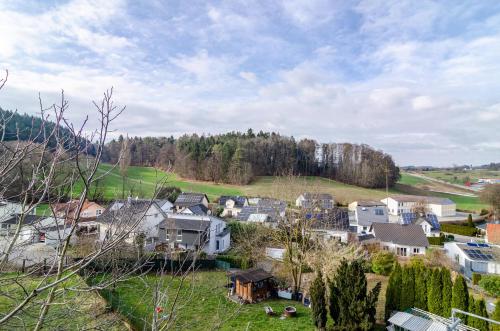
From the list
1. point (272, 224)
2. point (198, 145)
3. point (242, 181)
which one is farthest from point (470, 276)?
point (198, 145)

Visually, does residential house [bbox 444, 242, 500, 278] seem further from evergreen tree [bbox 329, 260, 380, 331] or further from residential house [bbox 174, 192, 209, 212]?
residential house [bbox 174, 192, 209, 212]

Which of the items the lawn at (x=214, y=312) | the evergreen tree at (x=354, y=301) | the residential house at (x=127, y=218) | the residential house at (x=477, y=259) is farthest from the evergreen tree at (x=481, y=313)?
the residential house at (x=477, y=259)

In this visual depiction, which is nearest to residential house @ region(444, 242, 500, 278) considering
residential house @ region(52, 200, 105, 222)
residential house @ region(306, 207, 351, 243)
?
residential house @ region(306, 207, 351, 243)

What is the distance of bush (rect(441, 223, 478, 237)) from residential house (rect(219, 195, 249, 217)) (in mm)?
26507

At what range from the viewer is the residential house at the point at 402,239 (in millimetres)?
29969

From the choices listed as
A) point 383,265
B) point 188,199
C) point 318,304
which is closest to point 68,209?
point 318,304

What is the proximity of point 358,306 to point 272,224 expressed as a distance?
12.9 m

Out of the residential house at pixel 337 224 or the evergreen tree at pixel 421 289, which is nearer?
the evergreen tree at pixel 421 289

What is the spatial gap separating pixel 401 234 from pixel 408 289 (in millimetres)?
18184

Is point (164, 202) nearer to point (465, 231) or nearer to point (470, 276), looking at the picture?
point (470, 276)

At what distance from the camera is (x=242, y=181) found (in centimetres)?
6003

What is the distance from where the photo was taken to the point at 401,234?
3098 centimetres

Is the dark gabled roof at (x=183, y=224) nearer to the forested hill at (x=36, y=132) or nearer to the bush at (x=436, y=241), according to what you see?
the forested hill at (x=36, y=132)

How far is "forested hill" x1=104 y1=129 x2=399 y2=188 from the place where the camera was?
60.7 metres
